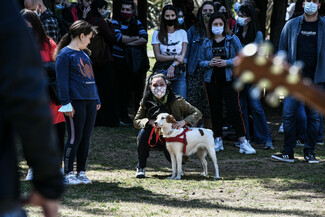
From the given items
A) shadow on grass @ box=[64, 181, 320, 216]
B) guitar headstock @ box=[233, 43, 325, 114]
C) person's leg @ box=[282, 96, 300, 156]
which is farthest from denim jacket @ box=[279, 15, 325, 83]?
guitar headstock @ box=[233, 43, 325, 114]

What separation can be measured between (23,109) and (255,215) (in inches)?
160

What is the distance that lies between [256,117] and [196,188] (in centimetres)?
341

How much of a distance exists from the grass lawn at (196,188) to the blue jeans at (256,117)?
508mm

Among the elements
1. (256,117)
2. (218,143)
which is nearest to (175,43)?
(218,143)

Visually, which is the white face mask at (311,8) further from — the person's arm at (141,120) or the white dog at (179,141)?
the person's arm at (141,120)

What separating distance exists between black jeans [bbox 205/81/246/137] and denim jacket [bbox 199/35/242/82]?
5.6 inches

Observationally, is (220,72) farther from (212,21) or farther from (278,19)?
(278,19)

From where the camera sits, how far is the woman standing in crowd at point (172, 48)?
931 cm

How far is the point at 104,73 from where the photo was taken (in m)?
10.9

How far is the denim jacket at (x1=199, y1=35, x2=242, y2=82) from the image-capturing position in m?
9.04

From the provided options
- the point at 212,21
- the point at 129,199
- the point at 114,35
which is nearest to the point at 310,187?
the point at 129,199

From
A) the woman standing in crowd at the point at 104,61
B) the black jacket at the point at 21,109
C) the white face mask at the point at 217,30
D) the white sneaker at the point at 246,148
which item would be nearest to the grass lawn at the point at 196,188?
the white sneaker at the point at 246,148

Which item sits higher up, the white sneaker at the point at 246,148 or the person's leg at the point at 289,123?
the person's leg at the point at 289,123

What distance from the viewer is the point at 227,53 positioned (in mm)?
9055
